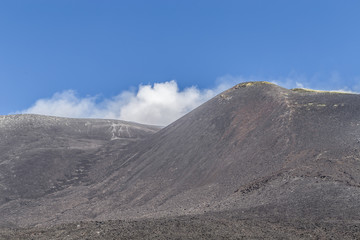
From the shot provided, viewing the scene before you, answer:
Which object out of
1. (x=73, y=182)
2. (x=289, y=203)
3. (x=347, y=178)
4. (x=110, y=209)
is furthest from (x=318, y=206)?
(x=73, y=182)

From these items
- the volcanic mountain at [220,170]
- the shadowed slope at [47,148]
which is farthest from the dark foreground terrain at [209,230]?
the shadowed slope at [47,148]

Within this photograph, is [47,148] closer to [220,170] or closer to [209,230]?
[220,170]

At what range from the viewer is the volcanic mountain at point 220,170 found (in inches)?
936

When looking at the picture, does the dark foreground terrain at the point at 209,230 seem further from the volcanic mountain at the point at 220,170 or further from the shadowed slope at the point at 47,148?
the shadowed slope at the point at 47,148

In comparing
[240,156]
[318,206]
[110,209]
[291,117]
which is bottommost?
[318,206]

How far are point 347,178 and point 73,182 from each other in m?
38.4

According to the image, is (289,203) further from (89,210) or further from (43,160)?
(43,160)

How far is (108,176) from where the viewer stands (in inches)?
2000

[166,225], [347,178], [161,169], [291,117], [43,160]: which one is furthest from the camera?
[43,160]

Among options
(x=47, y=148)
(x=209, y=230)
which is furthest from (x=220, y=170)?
(x=47, y=148)

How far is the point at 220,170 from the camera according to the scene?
34750 millimetres

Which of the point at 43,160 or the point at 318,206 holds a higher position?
the point at 43,160

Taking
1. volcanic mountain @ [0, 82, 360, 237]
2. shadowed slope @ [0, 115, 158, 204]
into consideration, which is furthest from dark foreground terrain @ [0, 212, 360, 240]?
shadowed slope @ [0, 115, 158, 204]

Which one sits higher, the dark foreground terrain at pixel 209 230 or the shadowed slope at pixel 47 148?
the shadowed slope at pixel 47 148
